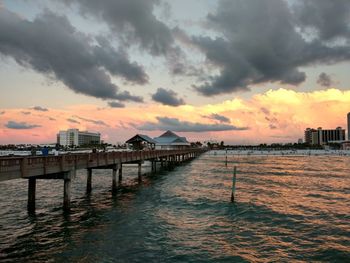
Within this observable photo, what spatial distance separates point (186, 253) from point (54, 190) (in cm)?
2780

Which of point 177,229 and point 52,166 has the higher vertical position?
point 52,166

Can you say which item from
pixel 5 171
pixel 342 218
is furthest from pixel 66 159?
pixel 342 218

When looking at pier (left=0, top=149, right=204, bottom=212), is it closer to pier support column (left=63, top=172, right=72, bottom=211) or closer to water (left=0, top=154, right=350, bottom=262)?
pier support column (left=63, top=172, right=72, bottom=211)

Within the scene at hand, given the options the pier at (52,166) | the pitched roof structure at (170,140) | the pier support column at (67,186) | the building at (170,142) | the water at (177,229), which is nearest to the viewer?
the water at (177,229)

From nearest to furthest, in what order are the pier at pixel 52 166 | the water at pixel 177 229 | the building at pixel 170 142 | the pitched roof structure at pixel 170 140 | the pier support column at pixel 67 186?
the water at pixel 177 229
the pier at pixel 52 166
the pier support column at pixel 67 186
the building at pixel 170 142
the pitched roof structure at pixel 170 140

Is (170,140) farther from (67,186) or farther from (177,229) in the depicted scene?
(177,229)

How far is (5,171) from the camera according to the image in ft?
61.9

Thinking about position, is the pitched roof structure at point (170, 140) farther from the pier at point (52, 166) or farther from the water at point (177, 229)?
the water at point (177, 229)

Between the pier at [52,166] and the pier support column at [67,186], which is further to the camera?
the pier support column at [67,186]

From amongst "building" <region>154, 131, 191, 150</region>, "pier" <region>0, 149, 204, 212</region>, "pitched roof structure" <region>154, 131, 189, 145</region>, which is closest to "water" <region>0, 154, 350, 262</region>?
"pier" <region>0, 149, 204, 212</region>

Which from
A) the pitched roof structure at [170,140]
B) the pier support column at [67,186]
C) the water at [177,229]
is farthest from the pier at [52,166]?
→ the pitched roof structure at [170,140]

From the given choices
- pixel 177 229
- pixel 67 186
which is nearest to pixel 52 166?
pixel 67 186

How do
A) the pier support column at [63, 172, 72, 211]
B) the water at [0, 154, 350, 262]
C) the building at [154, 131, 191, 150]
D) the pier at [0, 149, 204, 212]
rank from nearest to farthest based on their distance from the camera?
1. the water at [0, 154, 350, 262]
2. the pier at [0, 149, 204, 212]
3. the pier support column at [63, 172, 72, 211]
4. the building at [154, 131, 191, 150]

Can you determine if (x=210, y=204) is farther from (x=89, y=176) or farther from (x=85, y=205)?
(x=89, y=176)
